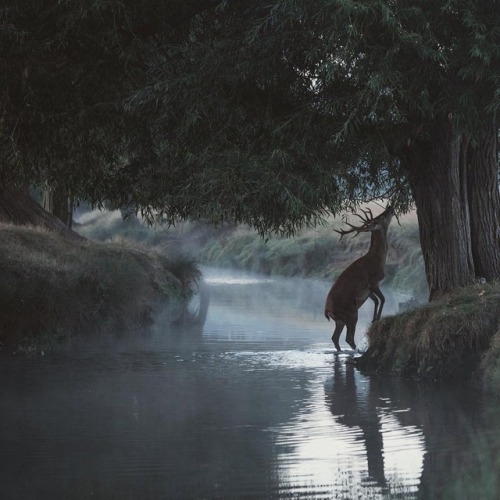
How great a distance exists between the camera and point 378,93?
12.1 metres

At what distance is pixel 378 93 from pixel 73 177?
229 inches

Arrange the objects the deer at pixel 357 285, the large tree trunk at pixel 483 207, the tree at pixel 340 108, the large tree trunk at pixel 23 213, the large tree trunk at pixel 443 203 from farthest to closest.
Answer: the large tree trunk at pixel 23 213
the deer at pixel 357 285
the large tree trunk at pixel 483 207
the large tree trunk at pixel 443 203
the tree at pixel 340 108

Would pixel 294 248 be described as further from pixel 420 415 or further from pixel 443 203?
pixel 420 415

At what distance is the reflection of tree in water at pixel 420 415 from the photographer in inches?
343

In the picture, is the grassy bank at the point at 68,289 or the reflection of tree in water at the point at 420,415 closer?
Answer: the reflection of tree in water at the point at 420,415

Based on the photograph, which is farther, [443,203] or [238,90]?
[443,203]

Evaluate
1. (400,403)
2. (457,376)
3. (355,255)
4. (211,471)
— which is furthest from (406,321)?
(355,255)

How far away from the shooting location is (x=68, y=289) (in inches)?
726

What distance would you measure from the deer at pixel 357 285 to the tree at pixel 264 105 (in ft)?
2.72

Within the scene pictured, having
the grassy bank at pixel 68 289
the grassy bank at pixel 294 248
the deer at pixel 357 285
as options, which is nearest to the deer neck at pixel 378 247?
the deer at pixel 357 285

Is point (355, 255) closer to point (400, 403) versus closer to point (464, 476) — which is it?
point (400, 403)

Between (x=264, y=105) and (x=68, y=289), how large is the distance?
6.29 metres

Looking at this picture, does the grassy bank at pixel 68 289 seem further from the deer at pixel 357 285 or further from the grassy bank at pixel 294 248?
the deer at pixel 357 285

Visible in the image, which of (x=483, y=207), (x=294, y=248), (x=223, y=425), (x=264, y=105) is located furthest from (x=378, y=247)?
(x=294, y=248)
